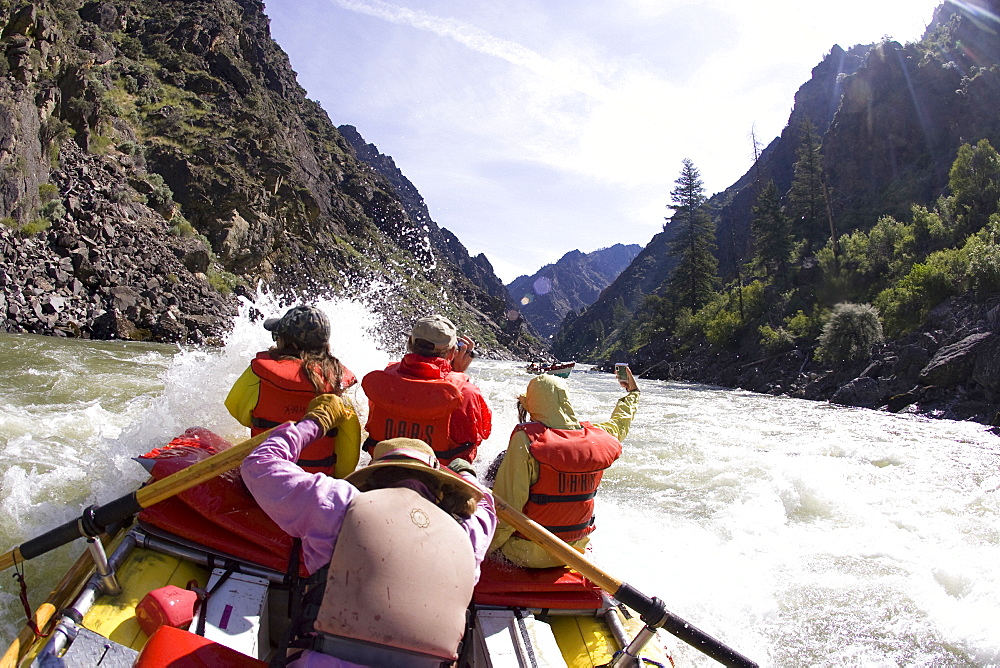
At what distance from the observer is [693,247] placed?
52.1 m

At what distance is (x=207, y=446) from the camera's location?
3770 mm

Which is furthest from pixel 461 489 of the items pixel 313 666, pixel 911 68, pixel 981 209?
pixel 911 68

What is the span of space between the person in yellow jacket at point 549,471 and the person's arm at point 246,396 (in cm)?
148

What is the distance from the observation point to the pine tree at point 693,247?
169 ft

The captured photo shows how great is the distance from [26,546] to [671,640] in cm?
375

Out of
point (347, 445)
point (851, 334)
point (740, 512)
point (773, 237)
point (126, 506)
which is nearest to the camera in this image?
point (126, 506)

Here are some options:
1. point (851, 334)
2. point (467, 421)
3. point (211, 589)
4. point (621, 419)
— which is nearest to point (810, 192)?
point (851, 334)

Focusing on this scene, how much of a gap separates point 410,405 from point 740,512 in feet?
16.5

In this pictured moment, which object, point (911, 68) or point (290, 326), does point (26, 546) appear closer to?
point (290, 326)

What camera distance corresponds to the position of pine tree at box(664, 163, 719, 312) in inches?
2026

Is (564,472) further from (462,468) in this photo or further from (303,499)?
(303,499)

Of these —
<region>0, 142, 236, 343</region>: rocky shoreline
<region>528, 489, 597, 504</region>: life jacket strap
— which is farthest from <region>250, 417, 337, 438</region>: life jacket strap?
<region>0, 142, 236, 343</region>: rocky shoreline

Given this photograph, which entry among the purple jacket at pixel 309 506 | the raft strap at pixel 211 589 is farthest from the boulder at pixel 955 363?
the raft strap at pixel 211 589

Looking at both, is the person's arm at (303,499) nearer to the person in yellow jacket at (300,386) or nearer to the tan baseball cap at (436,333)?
the person in yellow jacket at (300,386)
